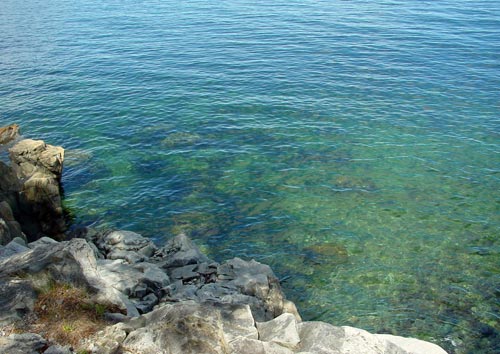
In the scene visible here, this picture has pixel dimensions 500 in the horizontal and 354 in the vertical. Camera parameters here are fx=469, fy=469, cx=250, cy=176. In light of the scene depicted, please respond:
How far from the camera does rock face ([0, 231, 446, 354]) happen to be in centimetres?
1405

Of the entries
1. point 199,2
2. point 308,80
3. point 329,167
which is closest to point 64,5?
point 199,2

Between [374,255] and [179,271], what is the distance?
1105cm

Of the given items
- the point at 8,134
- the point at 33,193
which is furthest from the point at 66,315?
the point at 8,134

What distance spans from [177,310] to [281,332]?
3.70m

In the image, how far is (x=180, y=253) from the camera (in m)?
25.1

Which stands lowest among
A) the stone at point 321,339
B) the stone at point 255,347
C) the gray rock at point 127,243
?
the gray rock at point 127,243

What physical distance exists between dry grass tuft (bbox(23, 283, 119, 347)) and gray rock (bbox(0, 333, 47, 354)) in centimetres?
43

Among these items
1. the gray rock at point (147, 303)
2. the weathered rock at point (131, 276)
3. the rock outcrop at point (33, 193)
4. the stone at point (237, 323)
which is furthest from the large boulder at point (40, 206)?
the stone at point (237, 323)

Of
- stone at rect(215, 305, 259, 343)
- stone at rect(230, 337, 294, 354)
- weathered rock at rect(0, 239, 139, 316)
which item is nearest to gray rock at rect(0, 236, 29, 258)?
weathered rock at rect(0, 239, 139, 316)

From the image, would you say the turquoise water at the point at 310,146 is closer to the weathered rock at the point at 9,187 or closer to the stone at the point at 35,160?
the stone at the point at 35,160

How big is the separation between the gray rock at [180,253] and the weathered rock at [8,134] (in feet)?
76.2

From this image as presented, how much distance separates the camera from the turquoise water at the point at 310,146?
25078mm

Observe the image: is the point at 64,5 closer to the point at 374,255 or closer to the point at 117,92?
the point at 117,92

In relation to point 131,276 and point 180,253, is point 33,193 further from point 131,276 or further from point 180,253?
point 131,276
